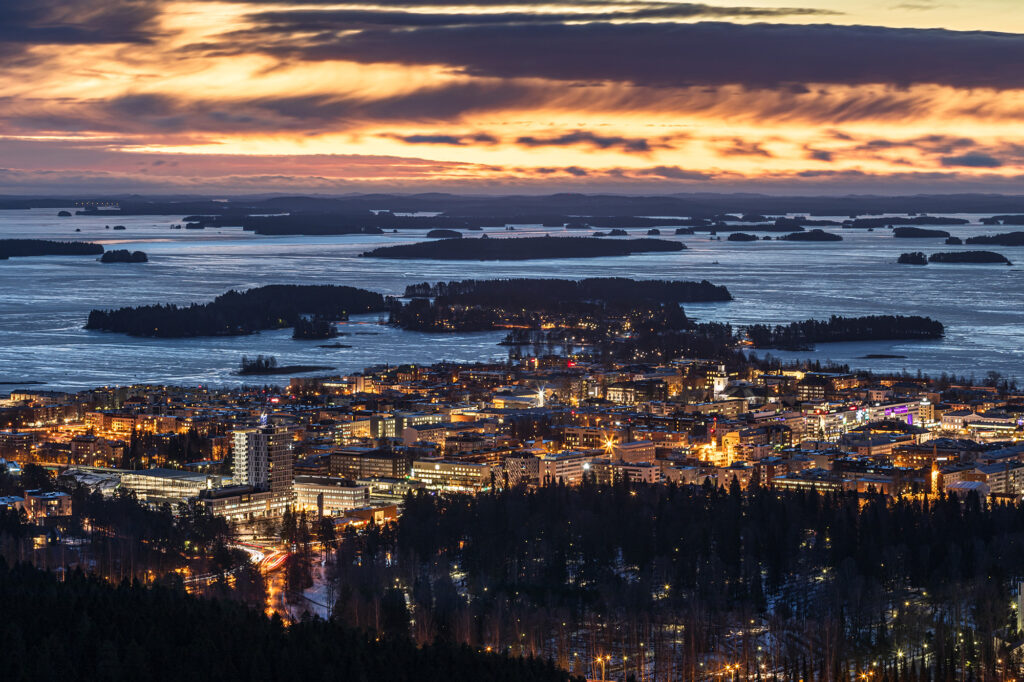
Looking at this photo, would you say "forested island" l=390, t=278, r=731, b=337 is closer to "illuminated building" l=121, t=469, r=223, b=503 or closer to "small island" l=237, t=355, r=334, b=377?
"small island" l=237, t=355, r=334, b=377

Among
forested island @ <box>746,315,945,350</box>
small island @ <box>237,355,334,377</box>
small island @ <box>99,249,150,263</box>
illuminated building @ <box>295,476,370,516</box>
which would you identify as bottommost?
illuminated building @ <box>295,476,370,516</box>

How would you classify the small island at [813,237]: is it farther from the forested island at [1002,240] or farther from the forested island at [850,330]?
the forested island at [850,330]

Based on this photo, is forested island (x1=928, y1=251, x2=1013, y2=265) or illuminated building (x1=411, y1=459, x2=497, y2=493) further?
forested island (x1=928, y1=251, x2=1013, y2=265)

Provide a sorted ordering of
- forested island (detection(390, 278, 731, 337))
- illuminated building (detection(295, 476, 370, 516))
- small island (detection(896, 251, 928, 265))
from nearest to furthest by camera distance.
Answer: illuminated building (detection(295, 476, 370, 516)) → forested island (detection(390, 278, 731, 337)) → small island (detection(896, 251, 928, 265))

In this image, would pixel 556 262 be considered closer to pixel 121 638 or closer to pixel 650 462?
pixel 650 462

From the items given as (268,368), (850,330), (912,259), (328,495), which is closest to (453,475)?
(328,495)

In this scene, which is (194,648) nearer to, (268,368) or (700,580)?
(700,580)

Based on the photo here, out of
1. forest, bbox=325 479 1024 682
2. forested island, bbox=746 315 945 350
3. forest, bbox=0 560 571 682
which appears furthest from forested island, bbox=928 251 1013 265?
forest, bbox=0 560 571 682
